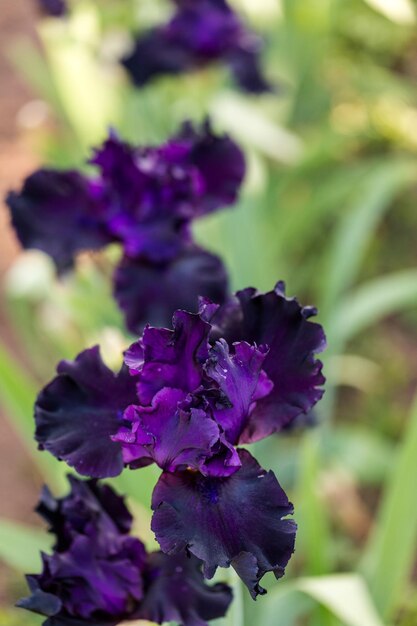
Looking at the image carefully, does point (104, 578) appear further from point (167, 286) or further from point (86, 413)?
point (167, 286)

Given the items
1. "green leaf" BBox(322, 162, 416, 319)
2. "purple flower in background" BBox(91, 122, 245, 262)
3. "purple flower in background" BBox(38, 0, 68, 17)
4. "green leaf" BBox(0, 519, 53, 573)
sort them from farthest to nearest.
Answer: "purple flower in background" BBox(38, 0, 68, 17) < "green leaf" BBox(322, 162, 416, 319) < "purple flower in background" BBox(91, 122, 245, 262) < "green leaf" BBox(0, 519, 53, 573)

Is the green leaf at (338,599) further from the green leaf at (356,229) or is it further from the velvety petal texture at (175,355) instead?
the green leaf at (356,229)

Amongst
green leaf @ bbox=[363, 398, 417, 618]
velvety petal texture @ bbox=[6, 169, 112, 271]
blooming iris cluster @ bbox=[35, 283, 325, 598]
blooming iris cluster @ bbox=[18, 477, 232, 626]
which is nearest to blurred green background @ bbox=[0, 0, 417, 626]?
green leaf @ bbox=[363, 398, 417, 618]

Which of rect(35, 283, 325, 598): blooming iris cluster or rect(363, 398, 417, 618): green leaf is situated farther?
rect(363, 398, 417, 618): green leaf

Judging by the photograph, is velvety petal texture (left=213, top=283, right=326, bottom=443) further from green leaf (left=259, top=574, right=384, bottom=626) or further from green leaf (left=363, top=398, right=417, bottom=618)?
green leaf (left=363, top=398, right=417, bottom=618)

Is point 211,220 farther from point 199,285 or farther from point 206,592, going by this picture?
point 206,592

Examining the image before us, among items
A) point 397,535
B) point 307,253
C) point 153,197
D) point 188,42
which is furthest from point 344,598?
point 307,253

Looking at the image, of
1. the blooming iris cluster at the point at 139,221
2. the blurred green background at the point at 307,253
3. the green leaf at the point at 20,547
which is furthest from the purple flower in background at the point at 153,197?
the green leaf at the point at 20,547
